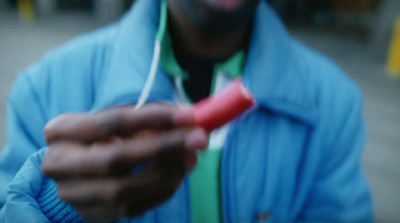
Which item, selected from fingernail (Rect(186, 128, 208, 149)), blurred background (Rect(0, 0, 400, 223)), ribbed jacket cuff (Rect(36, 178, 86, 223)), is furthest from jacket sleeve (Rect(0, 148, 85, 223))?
blurred background (Rect(0, 0, 400, 223))

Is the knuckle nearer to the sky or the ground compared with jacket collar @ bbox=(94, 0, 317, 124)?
nearer to the sky

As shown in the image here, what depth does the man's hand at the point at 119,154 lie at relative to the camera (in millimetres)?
271

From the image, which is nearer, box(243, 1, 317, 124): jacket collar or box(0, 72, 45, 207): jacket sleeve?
box(0, 72, 45, 207): jacket sleeve

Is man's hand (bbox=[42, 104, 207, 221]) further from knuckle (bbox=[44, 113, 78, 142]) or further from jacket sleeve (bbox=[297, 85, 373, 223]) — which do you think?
jacket sleeve (bbox=[297, 85, 373, 223])

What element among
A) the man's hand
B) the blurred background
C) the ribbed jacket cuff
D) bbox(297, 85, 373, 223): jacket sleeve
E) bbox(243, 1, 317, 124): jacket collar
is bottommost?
the blurred background

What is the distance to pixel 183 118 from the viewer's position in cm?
27

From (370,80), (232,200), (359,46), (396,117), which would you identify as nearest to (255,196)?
(232,200)

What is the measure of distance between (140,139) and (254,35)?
0.49 m

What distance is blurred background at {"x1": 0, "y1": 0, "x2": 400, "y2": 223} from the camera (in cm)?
233

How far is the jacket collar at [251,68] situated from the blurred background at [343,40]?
1.14m

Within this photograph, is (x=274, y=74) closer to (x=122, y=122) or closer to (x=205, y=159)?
(x=205, y=159)

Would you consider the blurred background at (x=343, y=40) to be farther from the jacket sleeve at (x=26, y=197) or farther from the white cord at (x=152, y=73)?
the jacket sleeve at (x=26, y=197)

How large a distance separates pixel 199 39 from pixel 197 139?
0.44 metres

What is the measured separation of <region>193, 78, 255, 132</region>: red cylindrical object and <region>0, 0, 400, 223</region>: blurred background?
1478 millimetres
